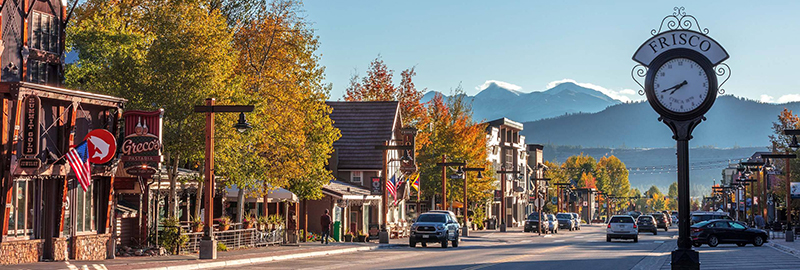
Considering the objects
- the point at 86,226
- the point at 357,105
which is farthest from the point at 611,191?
the point at 86,226

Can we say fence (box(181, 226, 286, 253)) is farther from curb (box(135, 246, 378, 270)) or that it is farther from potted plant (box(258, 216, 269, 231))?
curb (box(135, 246, 378, 270))

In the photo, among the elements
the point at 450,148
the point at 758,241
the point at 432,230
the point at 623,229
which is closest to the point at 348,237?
the point at 432,230

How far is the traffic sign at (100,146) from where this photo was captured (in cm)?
2766

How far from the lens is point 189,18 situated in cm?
3450

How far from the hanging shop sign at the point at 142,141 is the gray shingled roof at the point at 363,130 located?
33.2 metres

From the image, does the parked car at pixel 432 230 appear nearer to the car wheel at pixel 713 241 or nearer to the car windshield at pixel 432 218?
the car windshield at pixel 432 218

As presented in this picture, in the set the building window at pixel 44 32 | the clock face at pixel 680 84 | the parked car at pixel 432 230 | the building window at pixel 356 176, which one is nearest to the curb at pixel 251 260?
the parked car at pixel 432 230

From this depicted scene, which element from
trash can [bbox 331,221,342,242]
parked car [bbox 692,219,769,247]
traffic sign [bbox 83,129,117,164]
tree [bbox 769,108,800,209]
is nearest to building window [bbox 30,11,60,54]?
traffic sign [bbox 83,129,117,164]

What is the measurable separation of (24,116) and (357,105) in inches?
1610

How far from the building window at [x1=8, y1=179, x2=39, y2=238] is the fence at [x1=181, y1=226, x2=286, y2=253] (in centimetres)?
734

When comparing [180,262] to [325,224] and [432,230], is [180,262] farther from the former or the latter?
[432,230]

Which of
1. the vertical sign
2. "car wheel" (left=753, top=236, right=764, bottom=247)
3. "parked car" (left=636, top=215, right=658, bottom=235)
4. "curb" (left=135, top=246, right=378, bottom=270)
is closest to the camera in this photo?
the vertical sign

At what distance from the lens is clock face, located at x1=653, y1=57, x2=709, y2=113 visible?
568 inches

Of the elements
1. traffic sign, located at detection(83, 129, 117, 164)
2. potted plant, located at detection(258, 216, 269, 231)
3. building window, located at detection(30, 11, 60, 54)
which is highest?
building window, located at detection(30, 11, 60, 54)
